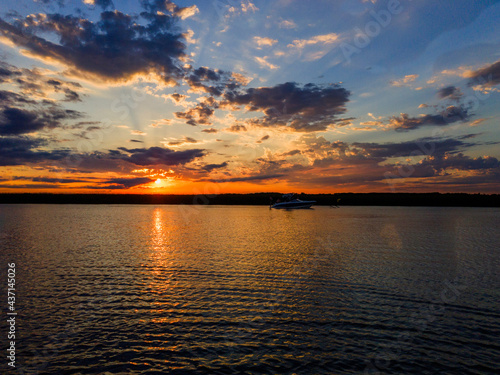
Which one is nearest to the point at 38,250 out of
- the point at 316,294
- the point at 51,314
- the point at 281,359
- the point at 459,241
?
the point at 51,314

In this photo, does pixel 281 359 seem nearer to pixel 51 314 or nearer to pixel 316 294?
pixel 316 294

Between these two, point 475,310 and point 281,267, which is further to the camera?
point 281,267

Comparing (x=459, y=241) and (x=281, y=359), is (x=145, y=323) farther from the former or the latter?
(x=459, y=241)

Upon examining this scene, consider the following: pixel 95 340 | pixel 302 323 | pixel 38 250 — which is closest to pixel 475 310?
pixel 302 323

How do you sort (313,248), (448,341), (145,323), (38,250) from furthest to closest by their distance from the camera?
(313,248), (38,250), (145,323), (448,341)

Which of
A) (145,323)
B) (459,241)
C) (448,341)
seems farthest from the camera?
(459,241)

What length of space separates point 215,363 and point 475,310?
17151 mm

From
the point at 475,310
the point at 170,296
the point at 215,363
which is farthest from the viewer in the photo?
the point at 170,296

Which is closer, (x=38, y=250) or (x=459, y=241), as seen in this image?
(x=38, y=250)

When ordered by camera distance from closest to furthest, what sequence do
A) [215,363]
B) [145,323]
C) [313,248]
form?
[215,363]
[145,323]
[313,248]

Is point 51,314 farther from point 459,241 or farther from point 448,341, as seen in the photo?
point 459,241

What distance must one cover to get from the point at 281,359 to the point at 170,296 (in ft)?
37.4

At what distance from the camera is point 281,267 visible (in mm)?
31688

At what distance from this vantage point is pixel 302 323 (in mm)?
17359
